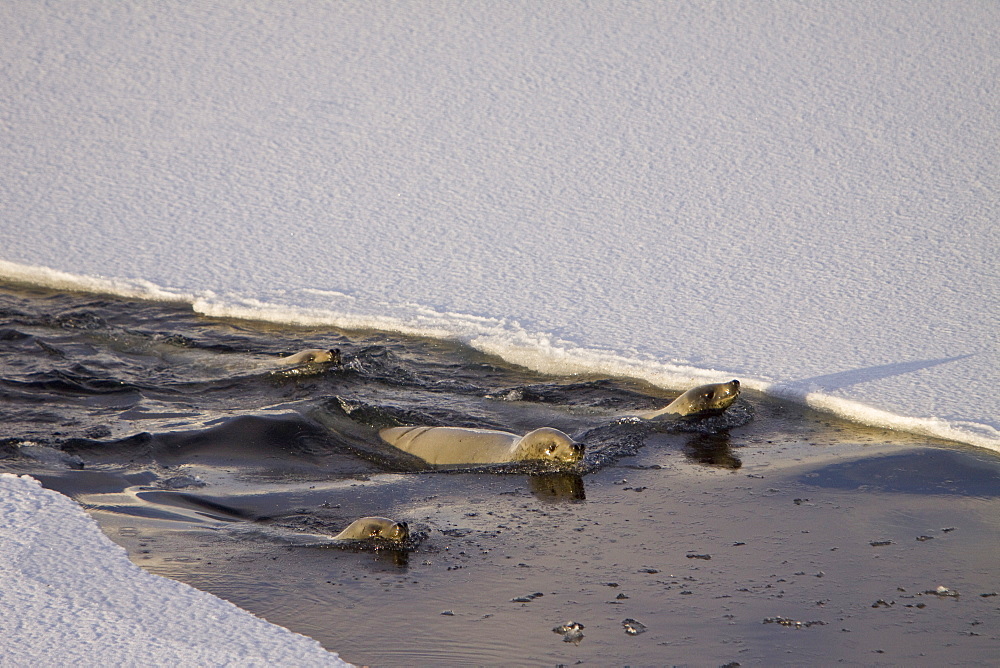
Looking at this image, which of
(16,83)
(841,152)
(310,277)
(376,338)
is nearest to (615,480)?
(376,338)

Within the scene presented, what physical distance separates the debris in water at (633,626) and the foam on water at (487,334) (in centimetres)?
244

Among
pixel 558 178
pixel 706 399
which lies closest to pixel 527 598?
pixel 706 399

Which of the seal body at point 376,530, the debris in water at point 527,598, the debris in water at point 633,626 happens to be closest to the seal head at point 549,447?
the seal body at point 376,530

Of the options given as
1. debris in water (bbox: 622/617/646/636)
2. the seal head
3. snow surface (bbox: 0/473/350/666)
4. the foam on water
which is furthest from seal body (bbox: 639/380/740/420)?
snow surface (bbox: 0/473/350/666)

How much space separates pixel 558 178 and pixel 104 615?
17.3ft

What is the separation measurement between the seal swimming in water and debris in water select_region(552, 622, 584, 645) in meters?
1.69

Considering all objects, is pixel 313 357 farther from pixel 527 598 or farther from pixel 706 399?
pixel 527 598

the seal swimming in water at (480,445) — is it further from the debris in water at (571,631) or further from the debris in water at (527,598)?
the debris in water at (571,631)

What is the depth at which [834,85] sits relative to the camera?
320 inches

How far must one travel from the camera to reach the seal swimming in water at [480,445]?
5.28 m

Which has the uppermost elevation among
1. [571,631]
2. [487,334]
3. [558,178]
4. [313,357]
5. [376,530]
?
[558,178]

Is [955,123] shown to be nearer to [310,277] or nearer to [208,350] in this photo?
[310,277]

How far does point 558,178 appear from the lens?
778 cm

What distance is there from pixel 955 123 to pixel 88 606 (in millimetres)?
6798
